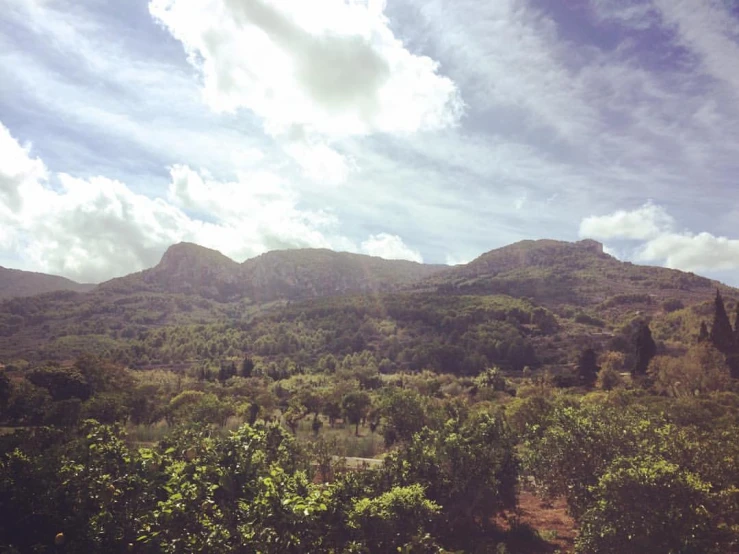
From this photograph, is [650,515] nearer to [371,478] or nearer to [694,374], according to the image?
[371,478]

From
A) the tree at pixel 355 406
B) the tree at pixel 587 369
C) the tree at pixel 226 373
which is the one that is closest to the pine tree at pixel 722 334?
the tree at pixel 587 369

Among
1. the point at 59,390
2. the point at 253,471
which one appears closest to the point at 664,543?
the point at 253,471

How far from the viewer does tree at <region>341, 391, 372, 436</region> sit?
5278 cm

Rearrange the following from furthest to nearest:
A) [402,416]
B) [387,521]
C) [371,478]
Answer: [402,416] < [371,478] < [387,521]

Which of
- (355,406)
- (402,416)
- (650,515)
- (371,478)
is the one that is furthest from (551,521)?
(355,406)

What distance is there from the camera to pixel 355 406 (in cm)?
5275

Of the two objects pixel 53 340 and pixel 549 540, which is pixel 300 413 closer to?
pixel 549 540

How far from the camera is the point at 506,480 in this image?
23.9 meters

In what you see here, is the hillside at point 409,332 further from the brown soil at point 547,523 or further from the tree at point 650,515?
the tree at point 650,515

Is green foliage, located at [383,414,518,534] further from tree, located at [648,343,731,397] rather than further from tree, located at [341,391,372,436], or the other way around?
tree, located at [648,343,731,397]

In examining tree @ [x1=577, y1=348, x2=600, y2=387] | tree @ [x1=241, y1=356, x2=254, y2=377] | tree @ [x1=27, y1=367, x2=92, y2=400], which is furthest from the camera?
tree @ [x1=241, y1=356, x2=254, y2=377]

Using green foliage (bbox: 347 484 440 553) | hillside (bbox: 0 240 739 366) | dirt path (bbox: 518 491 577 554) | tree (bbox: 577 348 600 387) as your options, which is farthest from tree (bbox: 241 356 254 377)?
green foliage (bbox: 347 484 440 553)

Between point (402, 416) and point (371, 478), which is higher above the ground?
point (402, 416)

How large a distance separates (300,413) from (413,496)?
40.1m
